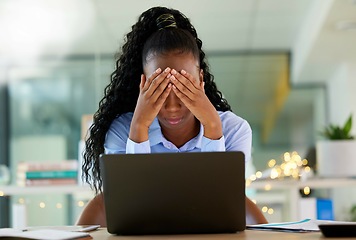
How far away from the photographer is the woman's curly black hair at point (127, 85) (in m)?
2.21

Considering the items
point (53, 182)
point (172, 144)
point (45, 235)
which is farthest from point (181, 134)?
point (53, 182)

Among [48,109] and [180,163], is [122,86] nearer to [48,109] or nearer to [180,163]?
[180,163]

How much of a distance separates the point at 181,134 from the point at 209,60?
4093mm

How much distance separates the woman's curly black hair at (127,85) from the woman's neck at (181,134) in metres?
0.17

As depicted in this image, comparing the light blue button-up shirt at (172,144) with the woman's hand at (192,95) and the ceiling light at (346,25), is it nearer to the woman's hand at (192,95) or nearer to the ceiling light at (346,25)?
the woman's hand at (192,95)

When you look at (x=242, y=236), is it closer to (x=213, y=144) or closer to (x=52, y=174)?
(x=213, y=144)

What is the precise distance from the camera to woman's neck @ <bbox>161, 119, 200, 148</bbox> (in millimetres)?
2180

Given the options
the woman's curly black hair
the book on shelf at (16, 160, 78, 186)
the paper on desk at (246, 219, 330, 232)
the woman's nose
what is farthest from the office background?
the paper on desk at (246, 219, 330, 232)

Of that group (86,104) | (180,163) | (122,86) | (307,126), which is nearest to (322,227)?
(180,163)

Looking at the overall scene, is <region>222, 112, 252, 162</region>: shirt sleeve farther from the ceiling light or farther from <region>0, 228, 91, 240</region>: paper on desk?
the ceiling light

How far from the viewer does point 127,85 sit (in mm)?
2311

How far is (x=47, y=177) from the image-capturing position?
→ 16.1 ft

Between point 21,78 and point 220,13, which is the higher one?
point 220,13

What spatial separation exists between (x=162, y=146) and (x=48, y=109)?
4.34m
